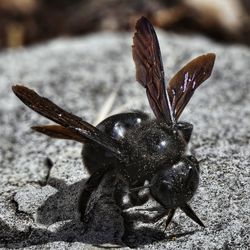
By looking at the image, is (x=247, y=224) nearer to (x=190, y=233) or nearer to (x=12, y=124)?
(x=190, y=233)

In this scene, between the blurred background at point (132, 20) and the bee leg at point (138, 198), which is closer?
the bee leg at point (138, 198)

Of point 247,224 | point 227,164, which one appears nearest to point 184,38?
point 227,164

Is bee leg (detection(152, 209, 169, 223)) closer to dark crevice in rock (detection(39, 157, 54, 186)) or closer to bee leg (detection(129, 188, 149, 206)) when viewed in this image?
bee leg (detection(129, 188, 149, 206))

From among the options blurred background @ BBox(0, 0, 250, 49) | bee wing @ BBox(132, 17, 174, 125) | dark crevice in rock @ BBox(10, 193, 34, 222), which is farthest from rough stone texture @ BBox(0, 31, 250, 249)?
blurred background @ BBox(0, 0, 250, 49)

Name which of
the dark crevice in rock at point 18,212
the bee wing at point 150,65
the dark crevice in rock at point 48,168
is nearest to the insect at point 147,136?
the bee wing at point 150,65

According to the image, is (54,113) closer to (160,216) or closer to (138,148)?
(138,148)

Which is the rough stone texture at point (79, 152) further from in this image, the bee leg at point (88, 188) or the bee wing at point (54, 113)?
the bee wing at point (54, 113)

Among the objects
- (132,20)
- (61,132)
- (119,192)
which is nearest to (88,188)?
(119,192)
